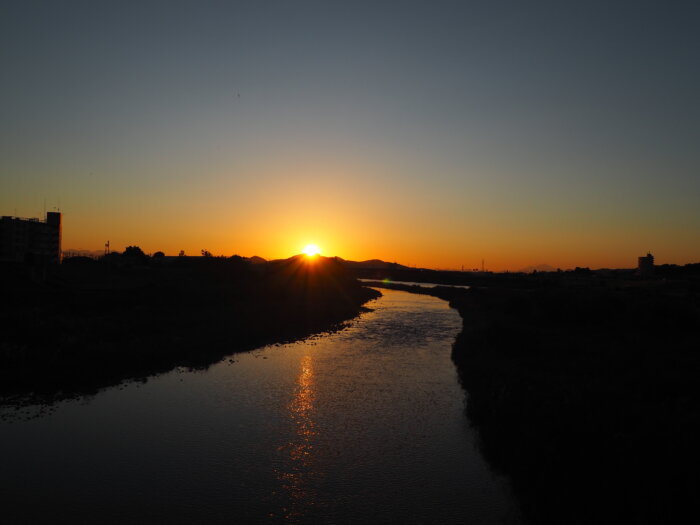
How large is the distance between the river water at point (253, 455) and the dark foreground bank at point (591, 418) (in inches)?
49.0

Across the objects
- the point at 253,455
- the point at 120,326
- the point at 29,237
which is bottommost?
the point at 253,455

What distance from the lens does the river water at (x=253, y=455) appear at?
487 inches

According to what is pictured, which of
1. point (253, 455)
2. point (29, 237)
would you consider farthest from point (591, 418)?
point (29, 237)

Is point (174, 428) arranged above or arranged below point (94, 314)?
below

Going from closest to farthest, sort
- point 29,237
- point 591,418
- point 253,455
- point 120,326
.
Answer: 1. point 591,418
2. point 253,455
3. point 120,326
4. point 29,237

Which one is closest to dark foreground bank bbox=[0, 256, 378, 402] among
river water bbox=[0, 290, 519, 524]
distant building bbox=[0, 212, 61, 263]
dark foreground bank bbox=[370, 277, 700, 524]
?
river water bbox=[0, 290, 519, 524]

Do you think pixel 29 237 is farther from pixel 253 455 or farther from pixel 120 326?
pixel 253 455

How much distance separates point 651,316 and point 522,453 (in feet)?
102

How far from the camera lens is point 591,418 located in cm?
1559

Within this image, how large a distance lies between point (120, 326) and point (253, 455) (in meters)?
22.8

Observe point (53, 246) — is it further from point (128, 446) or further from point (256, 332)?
point (128, 446)

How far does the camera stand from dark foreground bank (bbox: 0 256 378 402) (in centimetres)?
2402

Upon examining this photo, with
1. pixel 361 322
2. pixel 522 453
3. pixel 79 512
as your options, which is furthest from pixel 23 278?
pixel 522 453

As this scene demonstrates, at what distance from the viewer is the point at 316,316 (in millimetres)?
55906
